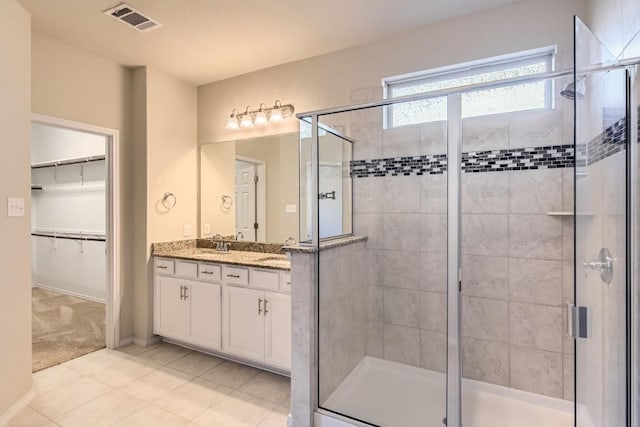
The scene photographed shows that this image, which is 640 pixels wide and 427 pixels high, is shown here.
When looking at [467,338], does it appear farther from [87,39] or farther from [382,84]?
[87,39]

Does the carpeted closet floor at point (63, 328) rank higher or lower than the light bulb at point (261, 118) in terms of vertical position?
lower

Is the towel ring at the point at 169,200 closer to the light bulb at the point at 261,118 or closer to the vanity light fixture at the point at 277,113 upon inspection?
the light bulb at the point at 261,118

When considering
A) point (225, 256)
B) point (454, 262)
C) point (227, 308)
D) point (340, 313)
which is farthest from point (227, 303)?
point (454, 262)

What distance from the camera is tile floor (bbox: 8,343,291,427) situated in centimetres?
210

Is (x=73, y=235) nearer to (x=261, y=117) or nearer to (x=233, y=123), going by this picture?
(x=233, y=123)

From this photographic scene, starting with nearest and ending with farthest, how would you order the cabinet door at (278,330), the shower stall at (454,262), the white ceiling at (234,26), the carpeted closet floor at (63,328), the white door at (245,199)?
the shower stall at (454,262) < the white ceiling at (234,26) < the cabinet door at (278,330) < the carpeted closet floor at (63,328) < the white door at (245,199)

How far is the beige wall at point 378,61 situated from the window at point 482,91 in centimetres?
9

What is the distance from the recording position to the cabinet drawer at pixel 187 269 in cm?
301

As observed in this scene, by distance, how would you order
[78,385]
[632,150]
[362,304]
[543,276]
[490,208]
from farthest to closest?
[362,304], [78,385], [490,208], [543,276], [632,150]

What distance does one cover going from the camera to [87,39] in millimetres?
2738

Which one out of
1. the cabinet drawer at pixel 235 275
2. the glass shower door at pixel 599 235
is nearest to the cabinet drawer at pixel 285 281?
the cabinet drawer at pixel 235 275

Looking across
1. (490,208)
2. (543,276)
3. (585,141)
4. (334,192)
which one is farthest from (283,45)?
(543,276)

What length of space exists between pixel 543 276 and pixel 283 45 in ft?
8.55

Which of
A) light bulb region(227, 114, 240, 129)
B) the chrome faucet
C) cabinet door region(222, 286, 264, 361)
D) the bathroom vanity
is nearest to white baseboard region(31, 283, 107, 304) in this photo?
the bathroom vanity
